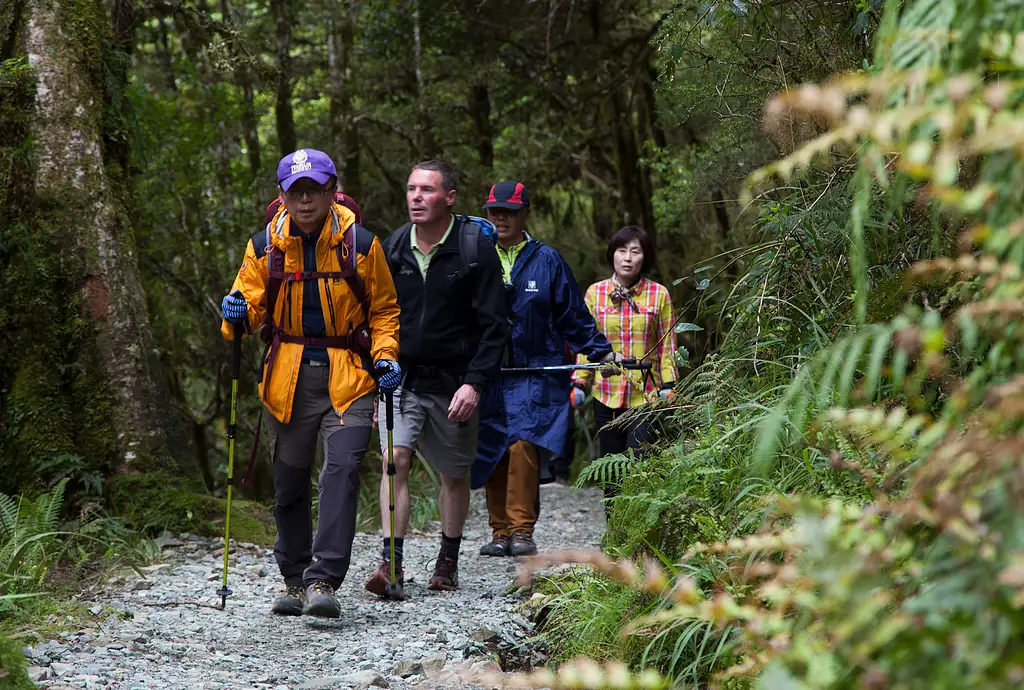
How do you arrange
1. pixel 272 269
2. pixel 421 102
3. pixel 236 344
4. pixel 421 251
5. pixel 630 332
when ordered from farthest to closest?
pixel 421 102 < pixel 630 332 < pixel 421 251 < pixel 236 344 < pixel 272 269

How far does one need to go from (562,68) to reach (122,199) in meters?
8.52

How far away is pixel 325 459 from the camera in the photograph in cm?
656

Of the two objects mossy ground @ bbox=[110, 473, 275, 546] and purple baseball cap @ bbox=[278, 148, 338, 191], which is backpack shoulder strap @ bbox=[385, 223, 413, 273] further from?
mossy ground @ bbox=[110, 473, 275, 546]

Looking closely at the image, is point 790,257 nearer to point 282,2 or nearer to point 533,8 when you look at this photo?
point 533,8

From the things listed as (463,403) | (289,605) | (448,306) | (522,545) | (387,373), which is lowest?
(289,605)

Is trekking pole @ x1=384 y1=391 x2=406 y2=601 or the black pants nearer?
trekking pole @ x1=384 y1=391 x2=406 y2=601

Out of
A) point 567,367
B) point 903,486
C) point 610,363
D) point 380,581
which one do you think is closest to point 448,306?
point 567,367

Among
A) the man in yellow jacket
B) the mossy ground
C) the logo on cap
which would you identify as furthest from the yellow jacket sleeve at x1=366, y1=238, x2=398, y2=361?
the mossy ground

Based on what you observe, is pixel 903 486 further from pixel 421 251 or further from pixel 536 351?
pixel 536 351

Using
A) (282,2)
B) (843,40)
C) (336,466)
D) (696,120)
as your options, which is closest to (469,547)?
(336,466)

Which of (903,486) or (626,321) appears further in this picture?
(626,321)

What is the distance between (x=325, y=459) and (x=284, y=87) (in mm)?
10169

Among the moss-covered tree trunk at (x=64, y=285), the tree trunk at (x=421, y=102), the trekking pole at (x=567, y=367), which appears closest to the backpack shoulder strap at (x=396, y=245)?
the trekking pole at (x=567, y=367)

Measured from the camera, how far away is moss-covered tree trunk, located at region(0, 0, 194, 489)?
27.6 ft
